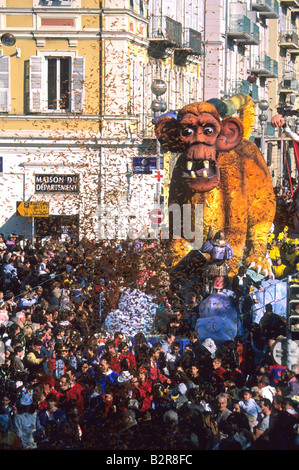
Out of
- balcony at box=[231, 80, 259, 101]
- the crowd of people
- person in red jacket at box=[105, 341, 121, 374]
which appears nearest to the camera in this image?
the crowd of people

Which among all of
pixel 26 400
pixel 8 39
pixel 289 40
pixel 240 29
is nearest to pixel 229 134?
pixel 26 400

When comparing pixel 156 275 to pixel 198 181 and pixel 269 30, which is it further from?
pixel 269 30

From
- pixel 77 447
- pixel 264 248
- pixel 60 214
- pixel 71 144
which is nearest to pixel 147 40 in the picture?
pixel 71 144

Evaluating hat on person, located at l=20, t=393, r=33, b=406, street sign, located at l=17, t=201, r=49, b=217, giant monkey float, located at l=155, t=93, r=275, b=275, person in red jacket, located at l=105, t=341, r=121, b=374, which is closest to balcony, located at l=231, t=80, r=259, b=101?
street sign, located at l=17, t=201, r=49, b=217

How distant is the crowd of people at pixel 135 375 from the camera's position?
25.2 feet

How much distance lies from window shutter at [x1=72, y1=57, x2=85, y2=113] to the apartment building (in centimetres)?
2

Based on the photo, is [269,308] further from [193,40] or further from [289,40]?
[289,40]

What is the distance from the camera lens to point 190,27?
59.8 ft

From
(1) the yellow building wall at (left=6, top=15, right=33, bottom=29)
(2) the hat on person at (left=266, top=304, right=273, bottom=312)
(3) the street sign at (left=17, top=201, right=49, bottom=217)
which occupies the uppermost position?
(1) the yellow building wall at (left=6, top=15, right=33, bottom=29)

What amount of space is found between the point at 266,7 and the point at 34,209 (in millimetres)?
13730

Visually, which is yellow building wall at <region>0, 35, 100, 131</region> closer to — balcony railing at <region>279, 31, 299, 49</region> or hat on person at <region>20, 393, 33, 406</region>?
hat on person at <region>20, 393, 33, 406</region>

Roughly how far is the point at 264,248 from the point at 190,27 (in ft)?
22.3

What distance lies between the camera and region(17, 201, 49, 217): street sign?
14.8m

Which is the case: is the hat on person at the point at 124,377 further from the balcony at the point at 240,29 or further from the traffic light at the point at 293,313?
the balcony at the point at 240,29
